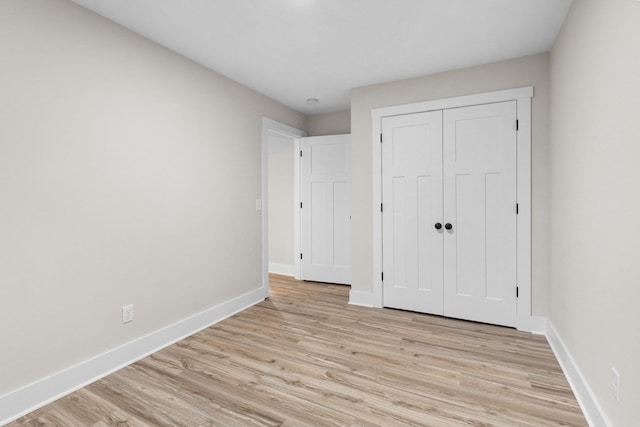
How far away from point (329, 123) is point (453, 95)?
1902mm

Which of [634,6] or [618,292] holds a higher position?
[634,6]

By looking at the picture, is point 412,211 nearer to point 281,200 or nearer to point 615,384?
point 615,384

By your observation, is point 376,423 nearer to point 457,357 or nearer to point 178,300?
point 457,357

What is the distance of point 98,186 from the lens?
6.99ft

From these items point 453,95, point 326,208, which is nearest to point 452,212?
point 453,95

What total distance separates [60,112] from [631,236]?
2982mm

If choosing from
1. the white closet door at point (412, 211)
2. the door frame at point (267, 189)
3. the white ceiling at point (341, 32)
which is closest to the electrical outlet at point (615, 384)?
the white closet door at point (412, 211)

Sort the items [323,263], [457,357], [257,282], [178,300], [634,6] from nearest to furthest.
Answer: [634,6] → [457,357] → [178,300] → [257,282] → [323,263]

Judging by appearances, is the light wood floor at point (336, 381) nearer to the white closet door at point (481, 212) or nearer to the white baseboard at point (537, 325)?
the white baseboard at point (537, 325)

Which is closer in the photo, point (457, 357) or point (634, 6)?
point (634, 6)

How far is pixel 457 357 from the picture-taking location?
2359 millimetres

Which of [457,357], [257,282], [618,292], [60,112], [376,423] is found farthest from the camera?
[257,282]

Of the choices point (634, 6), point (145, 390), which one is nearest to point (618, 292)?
point (634, 6)

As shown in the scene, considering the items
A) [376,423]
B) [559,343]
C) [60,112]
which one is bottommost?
[376,423]
